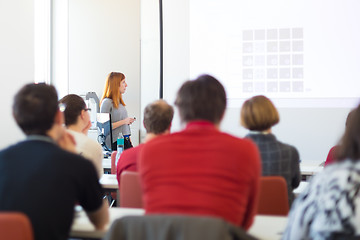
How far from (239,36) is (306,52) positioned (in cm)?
80

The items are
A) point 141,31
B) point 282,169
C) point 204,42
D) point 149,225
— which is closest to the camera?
point 149,225

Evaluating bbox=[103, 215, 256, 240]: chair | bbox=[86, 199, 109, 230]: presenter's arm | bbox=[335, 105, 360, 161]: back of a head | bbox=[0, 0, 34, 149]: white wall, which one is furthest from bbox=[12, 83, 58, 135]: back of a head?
bbox=[0, 0, 34, 149]: white wall

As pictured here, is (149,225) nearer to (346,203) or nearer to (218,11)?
(346,203)

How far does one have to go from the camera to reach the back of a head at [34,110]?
1.69 meters

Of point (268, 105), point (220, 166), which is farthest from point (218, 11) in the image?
point (220, 166)

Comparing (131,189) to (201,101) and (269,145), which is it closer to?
(269,145)

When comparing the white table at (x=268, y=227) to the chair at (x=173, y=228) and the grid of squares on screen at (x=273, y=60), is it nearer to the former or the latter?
the chair at (x=173, y=228)

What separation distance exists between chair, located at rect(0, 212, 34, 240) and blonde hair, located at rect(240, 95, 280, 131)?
1.62 meters

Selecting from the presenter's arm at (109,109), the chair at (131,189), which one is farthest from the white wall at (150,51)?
the chair at (131,189)

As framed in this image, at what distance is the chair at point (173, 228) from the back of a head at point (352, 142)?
391mm

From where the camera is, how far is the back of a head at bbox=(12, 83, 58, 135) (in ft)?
5.54

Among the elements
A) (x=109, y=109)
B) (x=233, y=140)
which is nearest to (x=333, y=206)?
(x=233, y=140)

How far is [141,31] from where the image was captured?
6.17 m

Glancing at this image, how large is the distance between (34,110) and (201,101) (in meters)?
0.62
